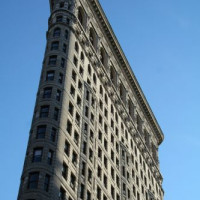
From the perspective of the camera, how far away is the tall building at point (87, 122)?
176 feet

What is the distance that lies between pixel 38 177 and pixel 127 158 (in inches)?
1403

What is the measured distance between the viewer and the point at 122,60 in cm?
9956

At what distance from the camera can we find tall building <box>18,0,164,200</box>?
53.6 m

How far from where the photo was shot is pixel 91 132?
68.2 meters

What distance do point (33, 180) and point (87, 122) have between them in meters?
19.1

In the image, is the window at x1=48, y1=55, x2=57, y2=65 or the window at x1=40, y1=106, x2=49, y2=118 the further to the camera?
the window at x1=48, y1=55, x2=57, y2=65

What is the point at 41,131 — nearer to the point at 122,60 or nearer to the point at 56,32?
the point at 56,32

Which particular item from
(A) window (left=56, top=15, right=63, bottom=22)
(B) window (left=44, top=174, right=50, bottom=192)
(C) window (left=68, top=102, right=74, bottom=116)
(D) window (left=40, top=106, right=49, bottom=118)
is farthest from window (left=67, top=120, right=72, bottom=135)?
(A) window (left=56, top=15, right=63, bottom=22)

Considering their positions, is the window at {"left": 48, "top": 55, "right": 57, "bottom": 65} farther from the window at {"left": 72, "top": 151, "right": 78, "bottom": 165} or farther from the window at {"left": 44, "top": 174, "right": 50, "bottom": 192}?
the window at {"left": 44, "top": 174, "right": 50, "bottom": 192}

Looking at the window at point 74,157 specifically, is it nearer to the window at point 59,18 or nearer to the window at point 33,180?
the window at point 33,180

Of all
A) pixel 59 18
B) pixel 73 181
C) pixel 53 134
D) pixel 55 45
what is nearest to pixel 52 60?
pixel 55 45

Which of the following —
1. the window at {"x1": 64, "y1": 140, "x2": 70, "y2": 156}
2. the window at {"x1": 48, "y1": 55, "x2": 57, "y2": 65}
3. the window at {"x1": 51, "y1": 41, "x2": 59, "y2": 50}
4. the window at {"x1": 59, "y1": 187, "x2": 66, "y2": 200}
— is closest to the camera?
the window at {"x1": 59, "y1": 187, "x2": 66, "y2": 200}

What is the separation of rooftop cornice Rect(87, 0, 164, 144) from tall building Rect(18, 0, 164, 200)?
8.3 inches

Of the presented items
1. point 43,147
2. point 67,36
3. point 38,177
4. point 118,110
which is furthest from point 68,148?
point 118,110
